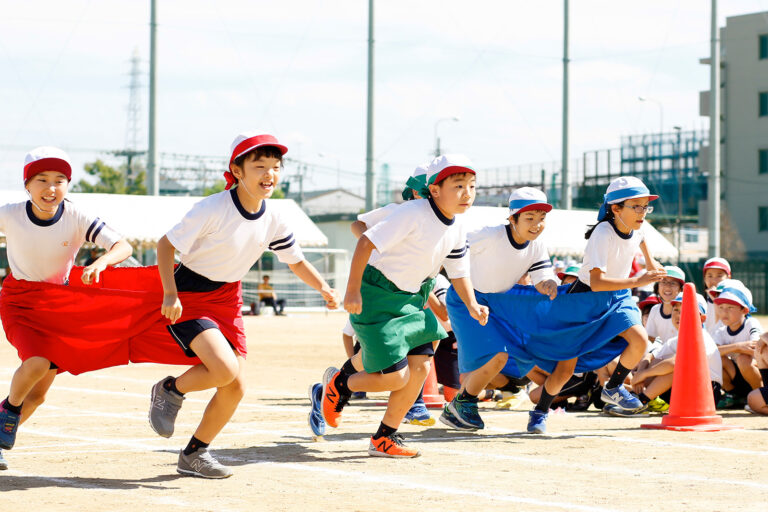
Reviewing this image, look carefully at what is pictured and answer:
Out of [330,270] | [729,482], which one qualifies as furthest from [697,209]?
[729,482]

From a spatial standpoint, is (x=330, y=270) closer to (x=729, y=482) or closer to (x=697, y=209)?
(x=697, y=209)

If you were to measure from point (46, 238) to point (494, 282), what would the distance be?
3.95 metres

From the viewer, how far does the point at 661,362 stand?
36.2ft

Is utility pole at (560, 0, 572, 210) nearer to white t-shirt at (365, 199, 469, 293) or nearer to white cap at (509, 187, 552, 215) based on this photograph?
white cap at (509, 187, 552, 215)

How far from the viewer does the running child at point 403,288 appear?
7730 millimetres

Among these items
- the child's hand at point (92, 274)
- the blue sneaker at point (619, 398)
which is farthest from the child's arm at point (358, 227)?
the blue sneaker at point (619, 398)

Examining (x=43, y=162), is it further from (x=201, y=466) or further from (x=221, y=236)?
(x=201, y=466)

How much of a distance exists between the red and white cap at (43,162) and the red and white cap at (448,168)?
2.39 meters

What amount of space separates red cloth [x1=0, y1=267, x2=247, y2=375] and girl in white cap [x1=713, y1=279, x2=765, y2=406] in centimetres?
603

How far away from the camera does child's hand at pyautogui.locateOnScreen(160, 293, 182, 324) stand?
6609 mm

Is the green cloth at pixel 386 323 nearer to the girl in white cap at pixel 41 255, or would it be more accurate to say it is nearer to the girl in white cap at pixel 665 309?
the girl in white cap at pixel 41 255

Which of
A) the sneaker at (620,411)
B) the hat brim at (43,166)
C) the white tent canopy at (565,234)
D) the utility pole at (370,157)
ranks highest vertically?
the utility pole at (370,157)

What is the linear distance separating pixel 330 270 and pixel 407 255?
40966 mm

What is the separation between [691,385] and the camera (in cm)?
970
